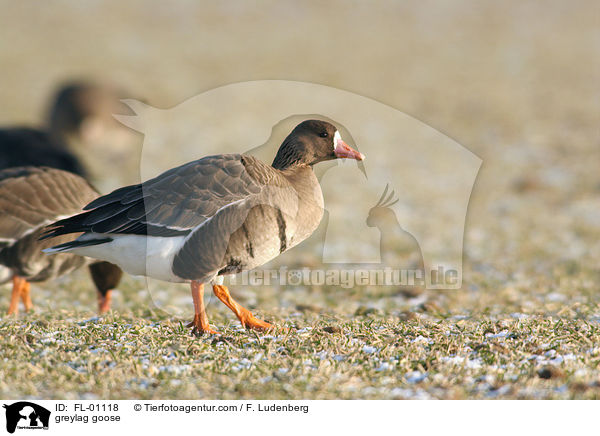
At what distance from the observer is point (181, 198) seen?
20.4 feet

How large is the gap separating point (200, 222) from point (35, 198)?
3.29 metres

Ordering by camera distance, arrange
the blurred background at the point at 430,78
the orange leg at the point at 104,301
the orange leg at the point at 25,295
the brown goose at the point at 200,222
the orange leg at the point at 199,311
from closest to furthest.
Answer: the brown goose at the point at 200,222
the orange leg at the point at 199,311
the orange leg at the point at 25,295
the orange leg at the point at 104,301
the blurred background at the point at 430,78

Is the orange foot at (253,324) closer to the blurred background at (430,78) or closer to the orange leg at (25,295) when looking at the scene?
the blurred background at (430,78)

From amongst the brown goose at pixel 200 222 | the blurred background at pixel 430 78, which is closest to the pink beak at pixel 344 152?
the brown goose at pixel 200 222
